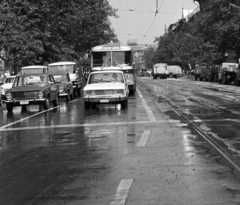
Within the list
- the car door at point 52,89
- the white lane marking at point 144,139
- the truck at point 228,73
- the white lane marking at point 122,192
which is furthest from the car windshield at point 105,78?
the truck at point 228,73

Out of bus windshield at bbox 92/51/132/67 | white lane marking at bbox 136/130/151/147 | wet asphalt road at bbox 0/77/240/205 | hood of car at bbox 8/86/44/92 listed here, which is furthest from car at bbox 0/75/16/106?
white lane marking at bbox 136/130/151/147

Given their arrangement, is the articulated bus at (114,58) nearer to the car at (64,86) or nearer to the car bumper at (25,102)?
the car at (64,86)

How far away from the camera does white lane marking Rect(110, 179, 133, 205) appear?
5613mm

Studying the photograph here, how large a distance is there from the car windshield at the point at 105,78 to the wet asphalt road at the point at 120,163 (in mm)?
6426

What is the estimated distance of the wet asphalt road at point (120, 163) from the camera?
591 cm

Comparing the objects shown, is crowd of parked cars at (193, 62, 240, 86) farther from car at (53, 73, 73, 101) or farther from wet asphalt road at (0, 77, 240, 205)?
wet asphalt road at (0, 77, 240, 205)

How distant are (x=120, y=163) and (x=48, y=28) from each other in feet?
108

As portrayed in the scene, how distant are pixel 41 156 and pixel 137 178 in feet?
8.95

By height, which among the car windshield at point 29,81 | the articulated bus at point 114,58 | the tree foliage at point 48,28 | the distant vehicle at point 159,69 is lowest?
the distant vehicle at point 159,69

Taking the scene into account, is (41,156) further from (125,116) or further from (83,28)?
(83,28)

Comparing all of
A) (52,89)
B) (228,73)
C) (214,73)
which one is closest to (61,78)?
(52,89)

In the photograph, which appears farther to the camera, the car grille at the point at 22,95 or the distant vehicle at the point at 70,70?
the distant vehicle at the point at 70,70

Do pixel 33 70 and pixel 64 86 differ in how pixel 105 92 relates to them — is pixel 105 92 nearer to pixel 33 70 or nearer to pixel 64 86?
pixel 64 86

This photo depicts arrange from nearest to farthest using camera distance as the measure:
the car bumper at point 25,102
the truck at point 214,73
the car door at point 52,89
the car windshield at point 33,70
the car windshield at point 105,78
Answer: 1. the car bumper at point 25,102
2. the car windshield at point 105,78
3. the car door at point 52,89
4. the car windshield at point 33,70
5. the truck at point 214,73
